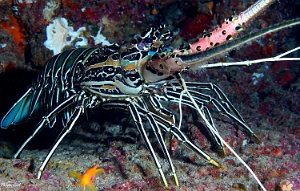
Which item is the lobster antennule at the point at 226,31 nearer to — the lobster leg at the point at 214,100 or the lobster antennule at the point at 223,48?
the lobster antennule at the point at 223,48

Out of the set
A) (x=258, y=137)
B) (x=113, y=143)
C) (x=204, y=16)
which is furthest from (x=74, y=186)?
(x=204, y=16)

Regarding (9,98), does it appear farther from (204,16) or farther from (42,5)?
(204,16)

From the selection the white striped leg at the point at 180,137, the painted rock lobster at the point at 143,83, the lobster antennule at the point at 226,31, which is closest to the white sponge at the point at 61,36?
the painted rock lobster at the point at 143,83

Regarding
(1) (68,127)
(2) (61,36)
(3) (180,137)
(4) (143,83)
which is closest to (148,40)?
(4) (143,83)

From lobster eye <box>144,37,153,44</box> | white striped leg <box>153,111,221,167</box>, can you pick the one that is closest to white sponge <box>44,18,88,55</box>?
lobster eye <box>144,37,153,44</box>

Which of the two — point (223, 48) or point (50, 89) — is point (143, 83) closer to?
point (223, 48)

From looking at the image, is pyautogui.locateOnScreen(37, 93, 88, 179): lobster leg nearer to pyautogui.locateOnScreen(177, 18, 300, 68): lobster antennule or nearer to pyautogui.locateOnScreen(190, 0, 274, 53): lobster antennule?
pyautogui.locateOnScreen(177, 18, 300, 68): lobster antennule
